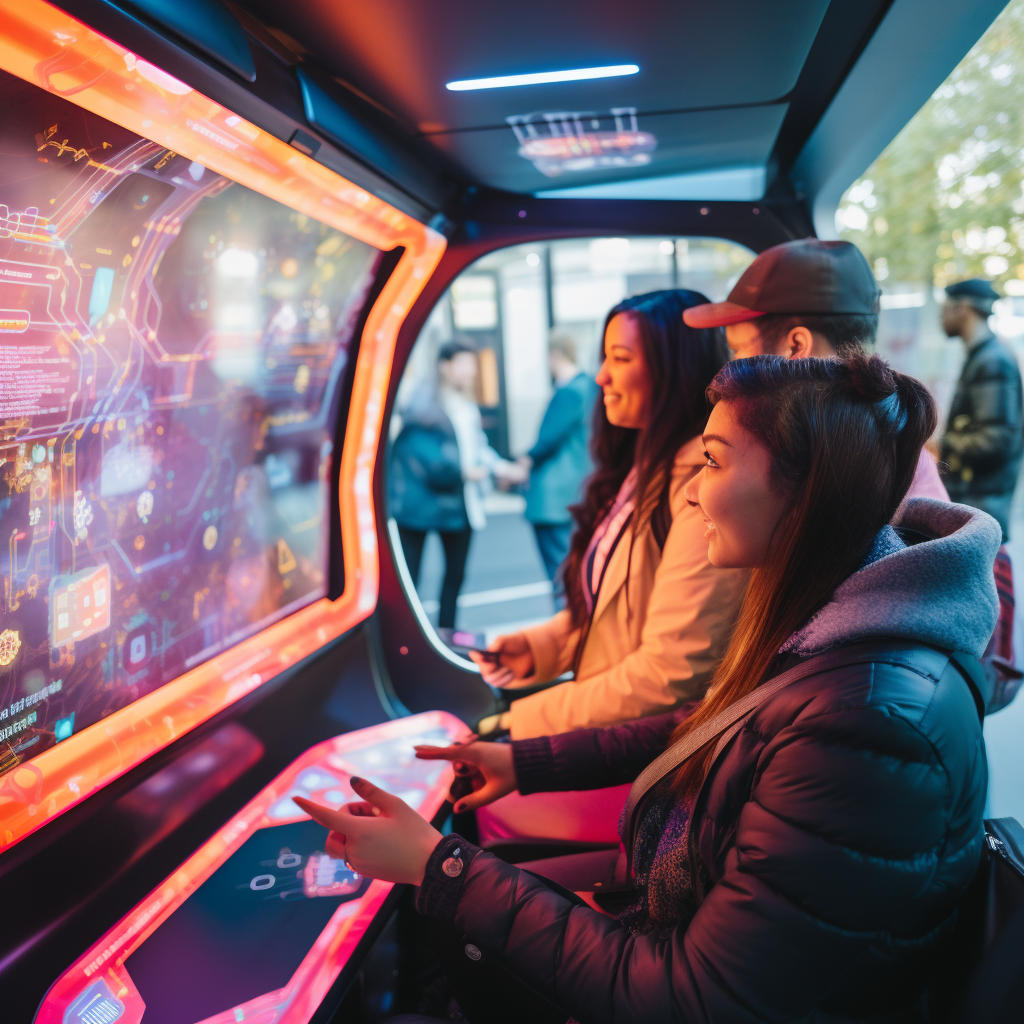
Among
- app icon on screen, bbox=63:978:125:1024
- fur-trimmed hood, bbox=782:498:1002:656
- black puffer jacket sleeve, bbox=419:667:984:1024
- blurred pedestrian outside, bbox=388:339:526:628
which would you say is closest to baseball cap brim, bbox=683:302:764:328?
fur-trimmed hood, bbox=782:498:1002:656

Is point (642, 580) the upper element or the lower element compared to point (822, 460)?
lower

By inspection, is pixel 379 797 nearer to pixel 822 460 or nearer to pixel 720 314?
pixel 822 460

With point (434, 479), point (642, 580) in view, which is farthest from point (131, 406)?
point (434, 479)

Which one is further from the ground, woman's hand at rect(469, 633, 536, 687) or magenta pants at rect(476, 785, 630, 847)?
woman's hand at rect(469, 633, 536, 687)

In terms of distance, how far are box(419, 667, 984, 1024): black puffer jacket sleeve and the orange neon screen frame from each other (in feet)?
2.83

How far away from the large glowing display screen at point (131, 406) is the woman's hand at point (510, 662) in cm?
58

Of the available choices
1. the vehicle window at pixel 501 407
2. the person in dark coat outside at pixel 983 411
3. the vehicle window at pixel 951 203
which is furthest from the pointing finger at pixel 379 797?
the vehicle window at pixel 951 203

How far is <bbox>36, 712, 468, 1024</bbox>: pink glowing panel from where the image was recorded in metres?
1.01

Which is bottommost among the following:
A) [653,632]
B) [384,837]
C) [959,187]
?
[384,837]

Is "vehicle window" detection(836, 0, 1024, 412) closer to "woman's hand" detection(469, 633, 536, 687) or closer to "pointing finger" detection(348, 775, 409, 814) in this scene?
"woman's hand" detection(469, 633, 536, 687)

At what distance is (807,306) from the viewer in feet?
4.88

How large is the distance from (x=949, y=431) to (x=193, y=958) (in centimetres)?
369

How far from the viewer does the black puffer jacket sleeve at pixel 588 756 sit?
4.72 feet

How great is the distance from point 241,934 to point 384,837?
1.00 feet
